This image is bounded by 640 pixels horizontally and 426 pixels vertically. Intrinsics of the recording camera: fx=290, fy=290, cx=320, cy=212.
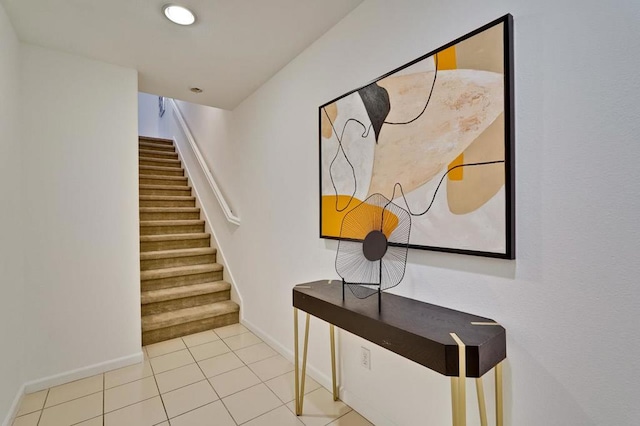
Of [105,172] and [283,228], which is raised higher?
[105,172]

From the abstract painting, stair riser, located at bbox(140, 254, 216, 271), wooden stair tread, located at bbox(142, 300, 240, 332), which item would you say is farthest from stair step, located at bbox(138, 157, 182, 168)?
the abstract painting

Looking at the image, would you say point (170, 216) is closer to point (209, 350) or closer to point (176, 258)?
point (176, 258)

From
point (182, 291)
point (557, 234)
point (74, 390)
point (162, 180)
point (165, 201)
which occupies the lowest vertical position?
point (74, 390)

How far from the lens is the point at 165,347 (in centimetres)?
254

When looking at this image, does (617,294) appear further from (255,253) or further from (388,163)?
(255,253)

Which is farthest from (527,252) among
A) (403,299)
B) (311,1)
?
(311,1)

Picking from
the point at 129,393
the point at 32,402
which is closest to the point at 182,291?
the point at 129,393

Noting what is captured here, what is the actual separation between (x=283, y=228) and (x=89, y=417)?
5.34ft

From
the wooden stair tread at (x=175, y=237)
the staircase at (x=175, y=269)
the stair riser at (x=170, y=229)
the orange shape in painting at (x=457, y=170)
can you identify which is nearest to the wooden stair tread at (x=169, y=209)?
the staircase at (x=175, y=269)

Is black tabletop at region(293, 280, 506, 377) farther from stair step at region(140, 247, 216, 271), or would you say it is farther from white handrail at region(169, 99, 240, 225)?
stair step at region(140, 247, 216, 271)

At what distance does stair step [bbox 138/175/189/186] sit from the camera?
166 inches

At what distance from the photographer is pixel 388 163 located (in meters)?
1.45

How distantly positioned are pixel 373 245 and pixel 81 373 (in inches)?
90.8

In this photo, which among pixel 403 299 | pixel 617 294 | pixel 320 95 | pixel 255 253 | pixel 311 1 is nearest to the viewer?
pixel 617 294
